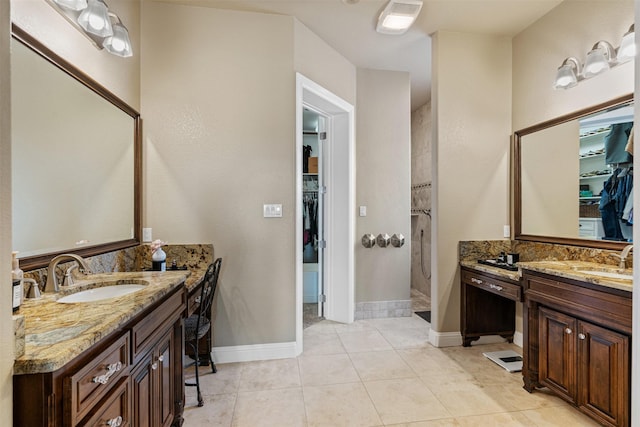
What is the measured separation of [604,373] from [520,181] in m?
1.73

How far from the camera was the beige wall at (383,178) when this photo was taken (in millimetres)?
3738

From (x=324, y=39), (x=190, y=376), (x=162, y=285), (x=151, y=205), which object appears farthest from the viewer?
(x=324, y=39)

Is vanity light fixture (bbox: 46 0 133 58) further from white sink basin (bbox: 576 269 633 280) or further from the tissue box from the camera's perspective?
white sink basin (bbox: 576 269 633 280)

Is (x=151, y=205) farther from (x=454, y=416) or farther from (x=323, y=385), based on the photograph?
(x=454, y=416)

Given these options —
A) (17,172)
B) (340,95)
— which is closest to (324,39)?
(340,95)

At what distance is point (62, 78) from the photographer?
1.67m

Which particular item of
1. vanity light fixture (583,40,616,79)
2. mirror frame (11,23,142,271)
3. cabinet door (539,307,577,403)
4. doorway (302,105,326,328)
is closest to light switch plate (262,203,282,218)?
mirror frame (11,23,142,271)

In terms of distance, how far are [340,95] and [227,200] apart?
1687mm

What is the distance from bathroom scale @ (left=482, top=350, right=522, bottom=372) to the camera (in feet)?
8.26

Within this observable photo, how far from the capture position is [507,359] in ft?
8.72

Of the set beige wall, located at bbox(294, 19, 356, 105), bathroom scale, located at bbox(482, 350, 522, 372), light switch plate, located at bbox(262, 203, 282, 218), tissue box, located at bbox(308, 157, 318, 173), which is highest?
beige wall, located at bbox(294, 19, 356, 105)

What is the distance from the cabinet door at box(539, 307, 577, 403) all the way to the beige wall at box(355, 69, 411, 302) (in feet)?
5.84

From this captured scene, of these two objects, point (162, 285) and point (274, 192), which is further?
point (274, 192)

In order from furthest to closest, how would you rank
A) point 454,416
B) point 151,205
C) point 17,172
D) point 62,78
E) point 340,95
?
point 340,95
point 151,205
point 454,416
point 62,78
point 17,172
